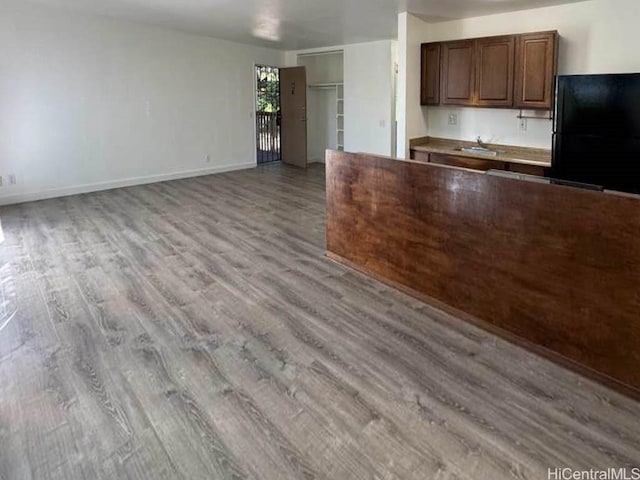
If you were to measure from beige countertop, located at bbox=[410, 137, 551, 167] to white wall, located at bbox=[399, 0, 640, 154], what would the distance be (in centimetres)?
8

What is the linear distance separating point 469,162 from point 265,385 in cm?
398

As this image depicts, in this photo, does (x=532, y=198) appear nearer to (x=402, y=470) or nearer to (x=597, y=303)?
(x=597, y=303)

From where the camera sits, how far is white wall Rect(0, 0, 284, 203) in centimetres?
629

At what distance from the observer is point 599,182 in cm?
427

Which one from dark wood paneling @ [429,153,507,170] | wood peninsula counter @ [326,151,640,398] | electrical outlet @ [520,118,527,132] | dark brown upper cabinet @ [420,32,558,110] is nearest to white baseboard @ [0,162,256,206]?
dark brown upper cabinet @ [420,32,558,110]

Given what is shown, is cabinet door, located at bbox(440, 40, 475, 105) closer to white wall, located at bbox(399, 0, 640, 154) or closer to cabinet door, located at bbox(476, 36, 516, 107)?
cabinet door, located at bbox(476, 36, 516, 107)

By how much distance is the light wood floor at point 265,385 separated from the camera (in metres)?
1.90

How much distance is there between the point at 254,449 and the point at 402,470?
610 mm

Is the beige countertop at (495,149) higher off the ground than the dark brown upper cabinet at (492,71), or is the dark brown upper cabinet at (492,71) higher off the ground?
the dark brown upper cabinet at (492,71)

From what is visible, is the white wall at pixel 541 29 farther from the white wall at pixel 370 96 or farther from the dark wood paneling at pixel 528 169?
the white wall at pixel 370 96

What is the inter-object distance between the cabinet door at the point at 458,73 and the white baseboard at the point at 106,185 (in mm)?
4751

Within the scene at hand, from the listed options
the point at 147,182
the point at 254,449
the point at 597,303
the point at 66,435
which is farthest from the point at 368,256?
the point at 147,182

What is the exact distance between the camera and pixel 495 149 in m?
5.62

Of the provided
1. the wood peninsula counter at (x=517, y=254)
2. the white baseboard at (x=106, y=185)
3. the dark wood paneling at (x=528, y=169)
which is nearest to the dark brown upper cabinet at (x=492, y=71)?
the dark wood paneling at (x=528, y=169)
